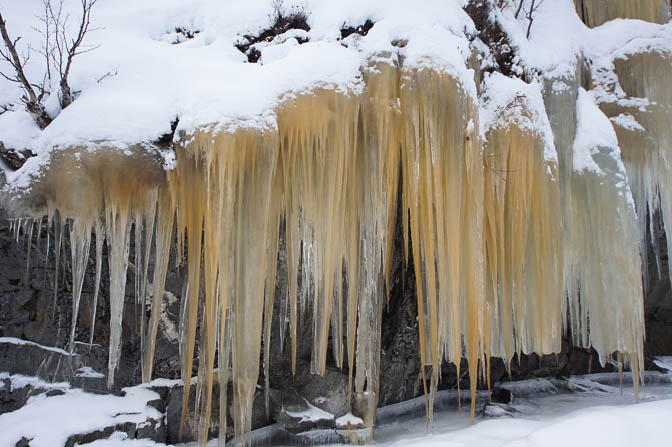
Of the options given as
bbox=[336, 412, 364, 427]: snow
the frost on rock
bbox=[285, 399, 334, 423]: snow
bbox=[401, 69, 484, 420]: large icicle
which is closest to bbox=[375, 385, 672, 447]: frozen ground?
bbox=[336, 412, 364, 427]: snow

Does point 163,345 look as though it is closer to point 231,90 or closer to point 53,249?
point 53,249

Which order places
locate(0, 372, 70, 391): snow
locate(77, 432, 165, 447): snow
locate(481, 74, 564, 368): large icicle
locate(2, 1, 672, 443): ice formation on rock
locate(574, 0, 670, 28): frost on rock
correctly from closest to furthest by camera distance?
1. locate(2, 1, 672, 443): ice formation on rock
2. locate(77, 432, 165, 447): snow
3. locate(481, 74, 564, 368): large icicle
4. locate(0, 372, 70, 391): snow
5. locate(574, 0, 670, 28): frost on rock

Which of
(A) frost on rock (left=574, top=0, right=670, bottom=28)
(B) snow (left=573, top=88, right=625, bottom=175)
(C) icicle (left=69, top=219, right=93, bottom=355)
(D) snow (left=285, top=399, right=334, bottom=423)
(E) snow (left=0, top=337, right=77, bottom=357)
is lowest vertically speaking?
(D) snow (left=285, top=399, right=334, bottom=423)

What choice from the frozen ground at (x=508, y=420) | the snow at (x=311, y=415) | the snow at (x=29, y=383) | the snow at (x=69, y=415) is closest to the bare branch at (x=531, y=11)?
the frozen ground at (x=508, y=420)

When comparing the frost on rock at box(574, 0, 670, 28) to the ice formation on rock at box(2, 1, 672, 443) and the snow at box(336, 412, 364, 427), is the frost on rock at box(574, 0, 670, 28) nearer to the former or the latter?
the ice formation on rock at box(2, 1, 672, 443)

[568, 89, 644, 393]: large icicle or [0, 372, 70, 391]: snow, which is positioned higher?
[568, 89, 644, 393]: large icicle

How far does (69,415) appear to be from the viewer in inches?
144

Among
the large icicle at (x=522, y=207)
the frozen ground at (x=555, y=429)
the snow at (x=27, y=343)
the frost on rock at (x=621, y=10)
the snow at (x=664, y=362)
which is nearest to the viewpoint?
the frozen ground at (x=555, y=429)

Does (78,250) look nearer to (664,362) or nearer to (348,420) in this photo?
(348,420)

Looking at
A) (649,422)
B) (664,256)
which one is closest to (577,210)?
(649,422)

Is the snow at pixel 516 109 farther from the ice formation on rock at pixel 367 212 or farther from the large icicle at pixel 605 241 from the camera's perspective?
the large icicle at pixel 605 241

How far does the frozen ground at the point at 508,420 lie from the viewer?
240 cm

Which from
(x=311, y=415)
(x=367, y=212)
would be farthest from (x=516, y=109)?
(x=311, y=415)

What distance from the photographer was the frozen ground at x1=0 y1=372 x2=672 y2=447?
240cm
